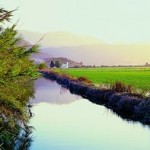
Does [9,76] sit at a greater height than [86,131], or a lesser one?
greater

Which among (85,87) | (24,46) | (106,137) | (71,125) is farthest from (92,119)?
(85,87)

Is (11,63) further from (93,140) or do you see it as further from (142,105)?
(142,105)

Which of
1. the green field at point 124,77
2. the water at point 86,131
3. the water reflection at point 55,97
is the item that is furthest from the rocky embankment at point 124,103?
the green field at point 124,77

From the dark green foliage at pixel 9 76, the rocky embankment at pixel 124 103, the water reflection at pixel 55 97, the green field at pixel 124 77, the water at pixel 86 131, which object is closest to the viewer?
the dark green foliage at pixel 9 76

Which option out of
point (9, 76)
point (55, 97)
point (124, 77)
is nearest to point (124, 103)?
point (9, 76)

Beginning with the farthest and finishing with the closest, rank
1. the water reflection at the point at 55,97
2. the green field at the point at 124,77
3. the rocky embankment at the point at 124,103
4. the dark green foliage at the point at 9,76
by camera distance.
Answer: the green field at the point at 124,77
the water reflection at the point at 55,97
the rocky embankment at the point at 124,103
the dark green foliage at the point at 9,76

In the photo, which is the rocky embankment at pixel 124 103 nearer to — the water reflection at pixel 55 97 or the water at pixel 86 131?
the water at pixel 86 131

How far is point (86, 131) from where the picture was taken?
96.0ft

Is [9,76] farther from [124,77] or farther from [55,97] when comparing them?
[124,77]

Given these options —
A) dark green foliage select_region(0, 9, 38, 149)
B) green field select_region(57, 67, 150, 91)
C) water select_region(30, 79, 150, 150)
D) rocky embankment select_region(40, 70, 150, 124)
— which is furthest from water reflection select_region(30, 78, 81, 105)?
dark green foliage select_region(0, 9, 38, 149)

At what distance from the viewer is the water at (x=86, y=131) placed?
2467 centimetres

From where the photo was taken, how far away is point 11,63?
19156 millimetres

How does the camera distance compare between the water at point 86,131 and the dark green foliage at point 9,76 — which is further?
the water at point 86,131

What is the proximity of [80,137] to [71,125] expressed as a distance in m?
4.88
